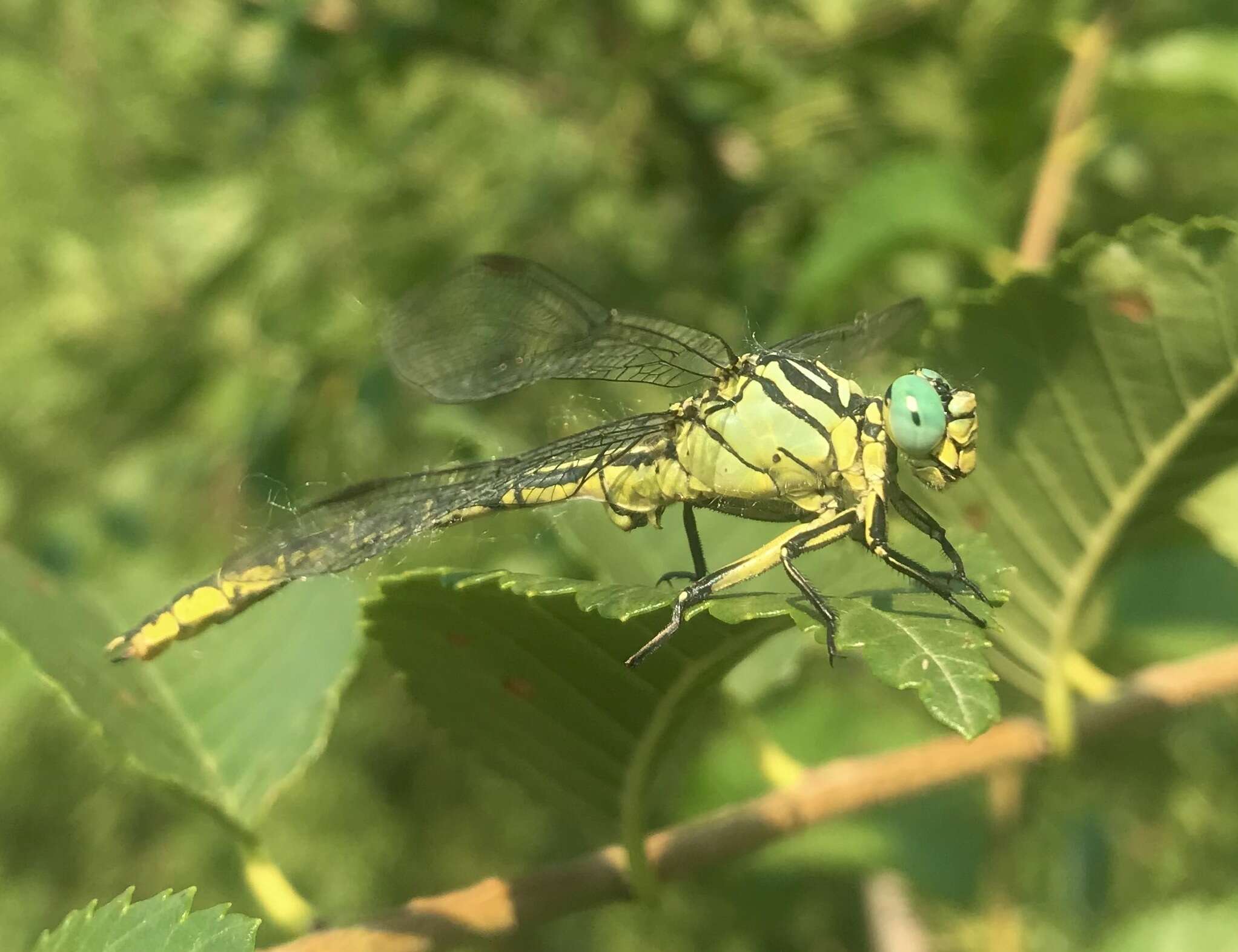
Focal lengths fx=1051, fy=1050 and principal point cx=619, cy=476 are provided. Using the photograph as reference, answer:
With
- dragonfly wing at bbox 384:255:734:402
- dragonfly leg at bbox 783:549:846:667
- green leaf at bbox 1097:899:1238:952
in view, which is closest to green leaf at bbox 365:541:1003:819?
dragonfly leg at bbox 783:549:846:667

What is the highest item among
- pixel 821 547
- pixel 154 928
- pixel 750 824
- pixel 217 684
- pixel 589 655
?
pixel 154 928

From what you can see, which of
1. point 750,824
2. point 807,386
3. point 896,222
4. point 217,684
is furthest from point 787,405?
point 217,684

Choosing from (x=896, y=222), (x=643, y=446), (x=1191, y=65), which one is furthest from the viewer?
(x=896, y=222)

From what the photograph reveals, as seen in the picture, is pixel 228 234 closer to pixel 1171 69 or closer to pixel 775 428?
pixel 775 428

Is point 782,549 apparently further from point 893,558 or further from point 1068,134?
point 1068,134

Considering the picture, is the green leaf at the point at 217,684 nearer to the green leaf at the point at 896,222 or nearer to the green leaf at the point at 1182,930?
the green leaf at the point at 896,222

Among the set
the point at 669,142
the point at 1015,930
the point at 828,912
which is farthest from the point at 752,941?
the point at 669,142

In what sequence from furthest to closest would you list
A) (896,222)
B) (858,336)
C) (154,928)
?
(896,222) → (858,336) → (154,928)
